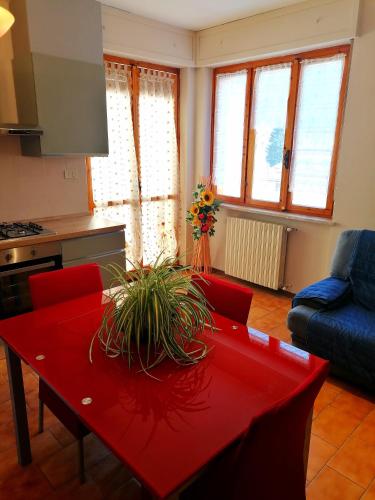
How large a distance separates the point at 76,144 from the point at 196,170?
5.92ft

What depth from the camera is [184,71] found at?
4.24 meters

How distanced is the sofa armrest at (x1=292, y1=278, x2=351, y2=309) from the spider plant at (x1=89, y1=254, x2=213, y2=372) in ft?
4.45

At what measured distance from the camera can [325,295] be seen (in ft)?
8.71

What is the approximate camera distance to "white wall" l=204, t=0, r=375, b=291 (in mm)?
2934

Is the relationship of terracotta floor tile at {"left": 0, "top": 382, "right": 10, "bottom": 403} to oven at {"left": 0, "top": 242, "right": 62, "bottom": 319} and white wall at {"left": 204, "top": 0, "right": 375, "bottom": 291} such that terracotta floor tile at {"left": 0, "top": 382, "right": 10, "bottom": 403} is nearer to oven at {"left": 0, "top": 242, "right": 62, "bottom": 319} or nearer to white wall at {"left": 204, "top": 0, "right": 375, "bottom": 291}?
oven at {"left": 0, "top": 242, "right": 62, "bottom": 319}

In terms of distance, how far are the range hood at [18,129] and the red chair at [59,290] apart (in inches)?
48.2

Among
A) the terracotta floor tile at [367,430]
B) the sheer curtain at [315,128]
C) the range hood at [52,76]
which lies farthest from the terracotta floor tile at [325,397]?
the range hood at [52,76]

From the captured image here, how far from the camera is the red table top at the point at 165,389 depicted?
3.28ft

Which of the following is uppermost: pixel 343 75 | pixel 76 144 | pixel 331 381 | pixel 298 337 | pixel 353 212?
pixel 343 75

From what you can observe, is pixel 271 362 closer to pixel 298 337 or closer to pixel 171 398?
pixel 171 398

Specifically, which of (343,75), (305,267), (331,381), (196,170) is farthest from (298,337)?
(196,170)

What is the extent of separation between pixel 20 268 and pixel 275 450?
2300mm

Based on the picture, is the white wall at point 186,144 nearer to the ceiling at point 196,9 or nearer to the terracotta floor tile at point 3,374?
the ceiling at point 196,9

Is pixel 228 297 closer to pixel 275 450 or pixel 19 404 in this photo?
pixel 275 450
